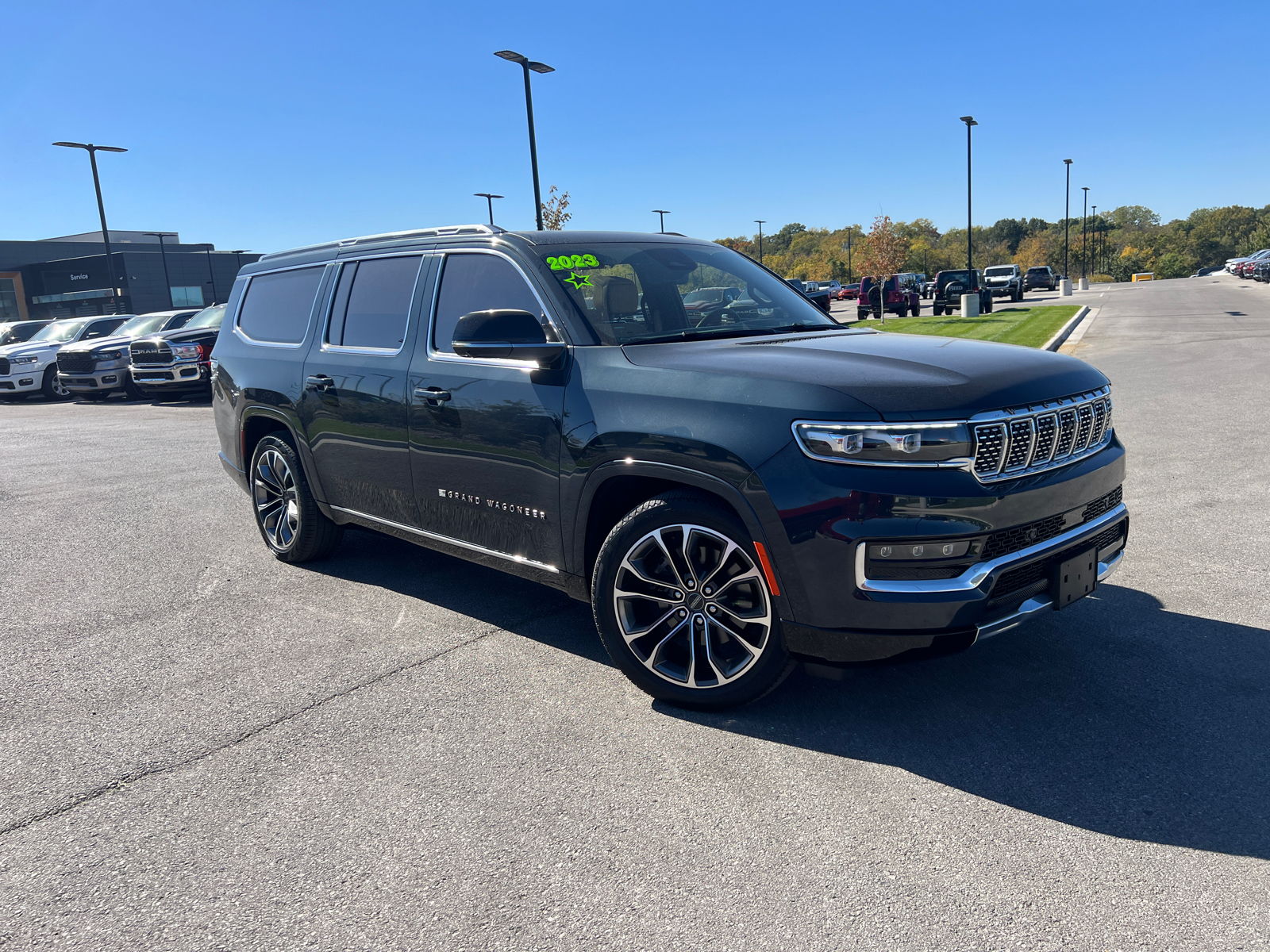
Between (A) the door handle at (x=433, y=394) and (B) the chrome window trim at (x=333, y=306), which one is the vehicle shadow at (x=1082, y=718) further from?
(B) the chrome window trim at (x=333, y=306)

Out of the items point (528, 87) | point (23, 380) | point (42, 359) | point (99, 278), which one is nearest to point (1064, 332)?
point (528, 87)

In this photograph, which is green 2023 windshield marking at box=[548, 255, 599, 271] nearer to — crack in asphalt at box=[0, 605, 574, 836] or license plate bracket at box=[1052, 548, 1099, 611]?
crack in asphalt at box=[0, 605, 574, 836]

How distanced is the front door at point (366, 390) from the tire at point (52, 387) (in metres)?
Result: 20.6

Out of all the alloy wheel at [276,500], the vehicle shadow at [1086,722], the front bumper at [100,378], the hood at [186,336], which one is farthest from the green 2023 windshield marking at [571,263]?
the front bumper at [100,378]

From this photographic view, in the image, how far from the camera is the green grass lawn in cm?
2072

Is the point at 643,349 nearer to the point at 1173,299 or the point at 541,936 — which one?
the point at 541,936

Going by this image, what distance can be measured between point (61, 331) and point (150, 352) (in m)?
7.69

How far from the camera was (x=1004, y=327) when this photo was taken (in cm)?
2425

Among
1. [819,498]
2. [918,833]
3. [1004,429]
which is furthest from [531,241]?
[918,833]

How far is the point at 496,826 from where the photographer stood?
2955 millimetres

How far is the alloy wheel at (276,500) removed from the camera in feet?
19.3

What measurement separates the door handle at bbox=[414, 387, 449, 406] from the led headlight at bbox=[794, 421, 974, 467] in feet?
6.61

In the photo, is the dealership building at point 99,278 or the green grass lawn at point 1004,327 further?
the dealership building at point 99,278

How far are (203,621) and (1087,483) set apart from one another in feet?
14.3
